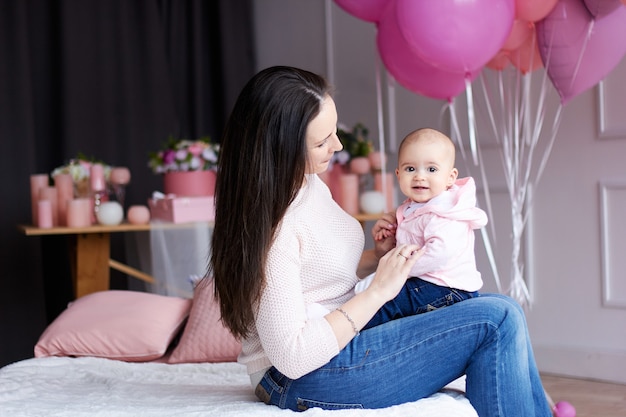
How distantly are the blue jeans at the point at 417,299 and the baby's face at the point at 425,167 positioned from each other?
18cm

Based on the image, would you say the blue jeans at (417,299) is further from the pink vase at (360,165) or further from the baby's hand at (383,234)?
the pink vase at (360,165)

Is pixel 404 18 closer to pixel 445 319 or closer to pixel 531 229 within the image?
pixel 445 319

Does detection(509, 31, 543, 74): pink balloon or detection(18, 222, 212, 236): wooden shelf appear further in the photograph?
detection(18, 222, 212, 236): wooden shelf

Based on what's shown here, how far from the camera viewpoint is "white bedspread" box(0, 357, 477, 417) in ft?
4.82

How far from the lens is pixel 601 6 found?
233 cm

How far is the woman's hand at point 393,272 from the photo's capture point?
4.69 ft

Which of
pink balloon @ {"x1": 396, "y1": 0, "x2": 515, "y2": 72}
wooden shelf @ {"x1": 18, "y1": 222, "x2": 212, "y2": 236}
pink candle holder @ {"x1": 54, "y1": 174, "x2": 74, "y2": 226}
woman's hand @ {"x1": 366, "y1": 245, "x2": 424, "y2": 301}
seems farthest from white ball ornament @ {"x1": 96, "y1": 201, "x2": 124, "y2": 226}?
woman's hand @ {"x1": 366, "y1": 245, "x2": 424, "y2": 301}

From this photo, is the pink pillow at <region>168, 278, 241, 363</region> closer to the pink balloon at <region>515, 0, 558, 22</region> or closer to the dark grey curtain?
the pink balloon at <region>515, 0, 558, 22</region>

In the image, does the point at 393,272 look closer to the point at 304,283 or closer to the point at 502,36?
the point at 304,283

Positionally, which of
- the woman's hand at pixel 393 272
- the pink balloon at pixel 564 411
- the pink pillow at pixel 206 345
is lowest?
the pink balloon at pixel 564 411

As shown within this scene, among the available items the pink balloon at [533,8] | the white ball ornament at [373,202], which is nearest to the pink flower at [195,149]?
the white ball ornament at [373,202]

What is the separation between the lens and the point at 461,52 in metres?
2.31

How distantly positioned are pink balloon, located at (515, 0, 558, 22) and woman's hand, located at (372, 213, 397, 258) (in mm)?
1013

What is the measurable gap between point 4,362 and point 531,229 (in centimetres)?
Result: 242
